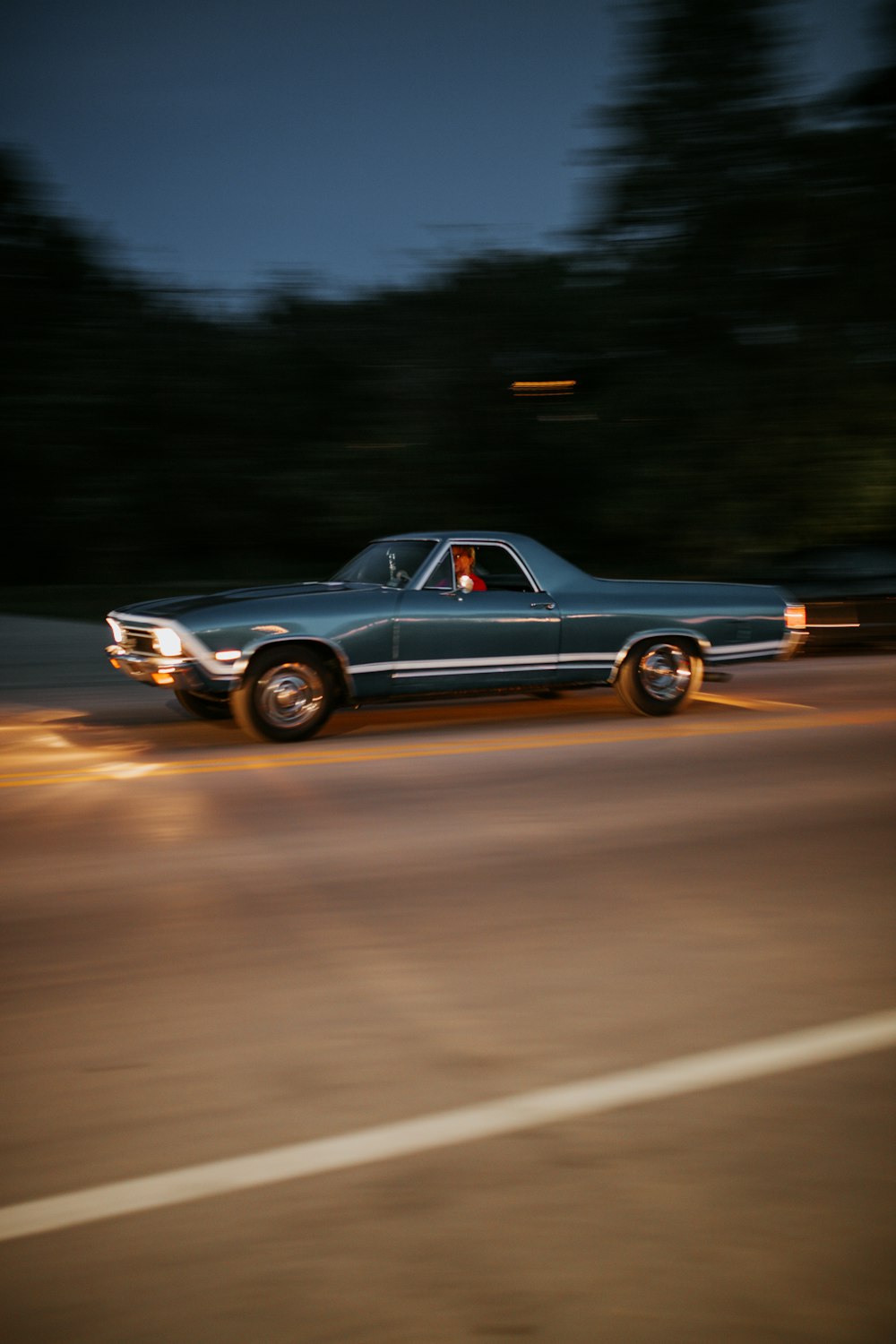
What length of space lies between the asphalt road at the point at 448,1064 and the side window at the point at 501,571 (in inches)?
114

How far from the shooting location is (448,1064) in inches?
146

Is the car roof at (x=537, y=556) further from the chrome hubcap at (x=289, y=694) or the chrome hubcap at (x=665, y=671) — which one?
the chrome hubcap at (x=289, y=694)

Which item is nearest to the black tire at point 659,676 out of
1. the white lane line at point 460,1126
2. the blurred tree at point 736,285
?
the white lane line at point 460,1126

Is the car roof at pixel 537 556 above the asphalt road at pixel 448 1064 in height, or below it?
above

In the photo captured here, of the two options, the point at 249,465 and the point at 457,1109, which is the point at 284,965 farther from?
the point at 249,465

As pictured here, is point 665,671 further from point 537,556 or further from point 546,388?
point 546,388

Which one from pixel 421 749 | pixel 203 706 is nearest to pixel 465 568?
pixel 421 749

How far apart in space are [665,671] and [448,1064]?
7354 mm

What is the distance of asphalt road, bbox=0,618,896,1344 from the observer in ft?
8.56

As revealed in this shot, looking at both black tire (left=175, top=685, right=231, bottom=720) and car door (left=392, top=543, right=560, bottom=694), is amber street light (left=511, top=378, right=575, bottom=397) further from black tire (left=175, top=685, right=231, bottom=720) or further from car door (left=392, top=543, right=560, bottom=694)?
black tire (left=175, top=685, right=231, bottom=720)

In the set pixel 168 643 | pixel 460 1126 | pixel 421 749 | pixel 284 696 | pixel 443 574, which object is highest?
pixel 443 574

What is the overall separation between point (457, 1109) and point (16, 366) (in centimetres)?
2417

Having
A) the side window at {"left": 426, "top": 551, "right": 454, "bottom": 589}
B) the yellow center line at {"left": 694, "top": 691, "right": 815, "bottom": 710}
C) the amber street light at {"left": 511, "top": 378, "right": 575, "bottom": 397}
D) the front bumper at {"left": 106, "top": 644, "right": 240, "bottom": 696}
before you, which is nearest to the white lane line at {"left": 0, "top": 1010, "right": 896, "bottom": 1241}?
the front bumper at {"left": 106, "top": 644, "right": 240, "bottom": 696}

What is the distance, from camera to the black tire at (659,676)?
34.8 feet
